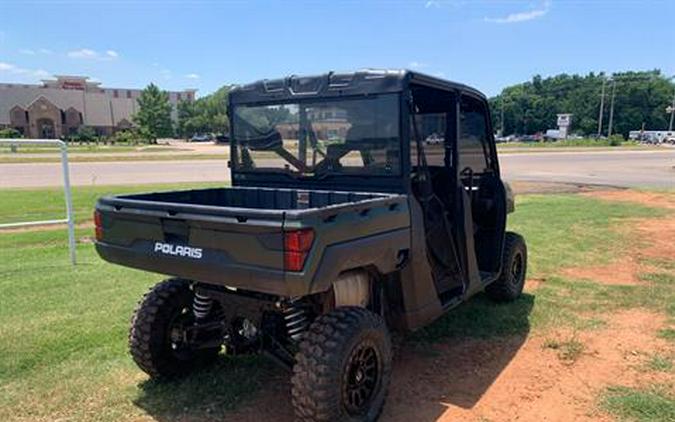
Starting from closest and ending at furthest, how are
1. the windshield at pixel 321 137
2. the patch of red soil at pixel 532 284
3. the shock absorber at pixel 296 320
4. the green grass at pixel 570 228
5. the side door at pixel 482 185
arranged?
the shock absorber at pixel 296 320, the windshield at pixel 321 137, the side door at pixel 482 185, the patch of red soil at pixel 532 284, the green grass at pixel 570 228

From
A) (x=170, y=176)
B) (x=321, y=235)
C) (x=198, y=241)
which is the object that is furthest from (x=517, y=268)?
(x=170, y=176)

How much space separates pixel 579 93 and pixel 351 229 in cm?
11818

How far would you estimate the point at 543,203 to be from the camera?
13914 mm

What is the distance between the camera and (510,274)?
18.1 feet

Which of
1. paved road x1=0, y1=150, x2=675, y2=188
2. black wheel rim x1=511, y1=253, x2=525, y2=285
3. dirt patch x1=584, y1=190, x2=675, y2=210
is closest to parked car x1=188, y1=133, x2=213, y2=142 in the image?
paved road x1=0, y1=150, x2=675, y2=188

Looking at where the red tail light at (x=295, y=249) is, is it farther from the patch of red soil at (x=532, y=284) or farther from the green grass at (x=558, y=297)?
the patch of red soil at (x=532, y=284)

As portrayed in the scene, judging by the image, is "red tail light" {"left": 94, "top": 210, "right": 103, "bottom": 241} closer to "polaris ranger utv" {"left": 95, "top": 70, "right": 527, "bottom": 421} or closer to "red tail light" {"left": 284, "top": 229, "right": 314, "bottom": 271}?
"polaris ranger utv" {"left": 95, "top": 70, "right": 527, "bottom": 421}

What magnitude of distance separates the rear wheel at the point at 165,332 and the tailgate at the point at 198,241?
19.0 inches

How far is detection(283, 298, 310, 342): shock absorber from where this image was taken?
3381 millimetres

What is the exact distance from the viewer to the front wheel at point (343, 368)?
2918 mm

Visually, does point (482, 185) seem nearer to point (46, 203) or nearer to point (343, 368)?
point (343, 368)

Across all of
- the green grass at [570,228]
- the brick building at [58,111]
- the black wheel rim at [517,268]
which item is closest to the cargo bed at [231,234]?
the black wheel rim at [517,268]

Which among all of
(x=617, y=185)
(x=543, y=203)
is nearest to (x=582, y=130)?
(x=617, y=185)

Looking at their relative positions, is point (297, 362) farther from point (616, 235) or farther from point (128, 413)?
point (616, 235)
